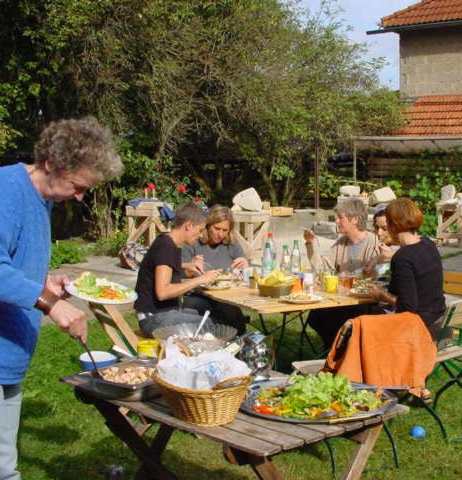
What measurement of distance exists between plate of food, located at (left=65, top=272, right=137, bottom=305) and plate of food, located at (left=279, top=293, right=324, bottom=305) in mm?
1113

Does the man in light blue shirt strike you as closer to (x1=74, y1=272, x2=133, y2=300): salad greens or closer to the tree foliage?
(x1=74, y1=272, x2=133, y2=300): salad greens

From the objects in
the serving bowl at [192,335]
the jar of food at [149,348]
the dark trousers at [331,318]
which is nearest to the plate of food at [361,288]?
the dark trousers at [331,318]

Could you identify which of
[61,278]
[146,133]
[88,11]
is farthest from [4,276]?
[146,133]

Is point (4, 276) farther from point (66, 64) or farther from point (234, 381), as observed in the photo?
point (66, 64)

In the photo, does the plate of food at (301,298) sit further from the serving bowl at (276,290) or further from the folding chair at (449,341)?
the folding chair at (449,341)

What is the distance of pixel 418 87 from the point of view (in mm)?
20703

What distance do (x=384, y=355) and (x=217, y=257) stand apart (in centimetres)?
212

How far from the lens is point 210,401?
2.82 meters

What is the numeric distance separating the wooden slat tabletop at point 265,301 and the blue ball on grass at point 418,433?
36.4 inches

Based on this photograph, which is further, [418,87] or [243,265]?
[418,87]

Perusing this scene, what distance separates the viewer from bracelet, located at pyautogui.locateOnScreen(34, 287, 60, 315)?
9.00 feet

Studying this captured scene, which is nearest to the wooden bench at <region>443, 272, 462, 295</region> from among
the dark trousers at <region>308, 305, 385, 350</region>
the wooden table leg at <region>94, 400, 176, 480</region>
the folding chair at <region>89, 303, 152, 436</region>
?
the dark trousers at <region>308, 305, 385, 350</region>

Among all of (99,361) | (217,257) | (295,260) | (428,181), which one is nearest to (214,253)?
(217,257)

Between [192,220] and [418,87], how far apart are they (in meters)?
16.6
